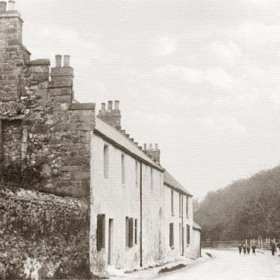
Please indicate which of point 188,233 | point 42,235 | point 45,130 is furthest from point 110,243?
point 188,233

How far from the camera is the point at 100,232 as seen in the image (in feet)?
70.6

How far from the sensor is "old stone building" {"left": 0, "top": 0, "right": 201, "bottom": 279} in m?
15.8

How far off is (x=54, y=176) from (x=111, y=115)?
17304 mm

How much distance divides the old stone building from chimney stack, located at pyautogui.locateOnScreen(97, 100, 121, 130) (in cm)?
1087

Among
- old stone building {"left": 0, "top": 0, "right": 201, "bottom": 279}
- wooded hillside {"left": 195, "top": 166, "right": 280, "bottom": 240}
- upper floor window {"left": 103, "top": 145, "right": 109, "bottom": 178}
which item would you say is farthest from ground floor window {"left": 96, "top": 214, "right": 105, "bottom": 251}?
wooded hillside {"left": 195, "top": 166, "right": 280, "bottom": 240}

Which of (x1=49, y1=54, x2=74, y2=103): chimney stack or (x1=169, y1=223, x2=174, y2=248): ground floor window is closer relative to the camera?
(x1=49, y1=54, x2=74, y2=103): chimney stack

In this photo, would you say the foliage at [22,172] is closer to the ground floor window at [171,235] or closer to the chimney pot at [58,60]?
the chimney pot at [58,60]

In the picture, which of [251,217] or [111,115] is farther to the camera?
[251,217]

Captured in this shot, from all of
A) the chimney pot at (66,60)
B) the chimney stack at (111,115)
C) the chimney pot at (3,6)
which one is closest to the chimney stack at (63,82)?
the chimney pot at (66,60)

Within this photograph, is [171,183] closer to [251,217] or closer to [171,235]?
[171,235]

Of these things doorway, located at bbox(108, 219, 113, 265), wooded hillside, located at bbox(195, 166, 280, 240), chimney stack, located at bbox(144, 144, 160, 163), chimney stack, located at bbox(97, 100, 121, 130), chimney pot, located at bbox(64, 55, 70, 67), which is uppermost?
chimney stack, located at bbox(97, 100, 121, 130)

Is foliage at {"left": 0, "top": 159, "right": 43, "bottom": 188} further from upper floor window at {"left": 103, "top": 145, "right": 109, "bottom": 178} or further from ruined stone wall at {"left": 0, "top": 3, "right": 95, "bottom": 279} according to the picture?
upper floor window at {"left": 103, "top": 145, "right": 109, "bottom": 178}

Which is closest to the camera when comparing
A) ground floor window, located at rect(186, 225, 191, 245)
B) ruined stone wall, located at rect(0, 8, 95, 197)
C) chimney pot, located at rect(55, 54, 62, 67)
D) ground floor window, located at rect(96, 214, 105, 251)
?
ruined stone wall, located at rect(0, 8, 95, 197)

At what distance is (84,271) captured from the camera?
754 inches
